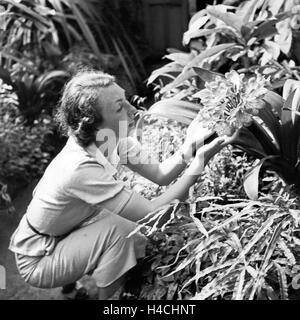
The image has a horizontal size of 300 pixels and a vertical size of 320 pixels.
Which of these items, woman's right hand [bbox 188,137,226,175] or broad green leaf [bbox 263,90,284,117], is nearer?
woman's right hand [bbox 188,137,226,175]

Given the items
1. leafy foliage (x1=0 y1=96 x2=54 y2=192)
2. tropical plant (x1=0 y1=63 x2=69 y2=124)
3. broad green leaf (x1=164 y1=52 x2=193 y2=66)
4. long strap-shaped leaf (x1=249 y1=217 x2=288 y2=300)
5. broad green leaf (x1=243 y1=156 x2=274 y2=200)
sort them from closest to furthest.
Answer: long strap-shaped leaf (x1=249 y1=217 x2=288 y2=300) < broad green leaf (x1=243 y1=156 x2=274 y2=200) < broad green leaf (x1=164 y1=52 x2=193 y2=66) < leafy foliage (x1=0 y1=96 x2=54 y2=192) < tropical plant (x1=0 y1=63 x2=69 y2=124)

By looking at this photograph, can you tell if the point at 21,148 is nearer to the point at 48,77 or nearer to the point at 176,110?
the point at 48,77

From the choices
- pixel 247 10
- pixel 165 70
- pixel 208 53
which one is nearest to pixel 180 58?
pixel 165 70

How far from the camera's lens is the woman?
2.15 meters

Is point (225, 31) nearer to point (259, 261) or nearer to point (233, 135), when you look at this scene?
point (233, 135)

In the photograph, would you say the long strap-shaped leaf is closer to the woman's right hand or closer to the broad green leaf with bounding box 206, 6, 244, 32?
the woman's right hand

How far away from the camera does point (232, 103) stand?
2113 mm

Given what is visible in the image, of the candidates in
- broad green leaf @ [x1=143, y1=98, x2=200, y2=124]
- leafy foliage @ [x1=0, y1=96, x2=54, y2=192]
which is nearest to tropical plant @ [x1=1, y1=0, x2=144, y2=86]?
leafy foliage @ [x1=0, y1=96, x2=54, y2=192]

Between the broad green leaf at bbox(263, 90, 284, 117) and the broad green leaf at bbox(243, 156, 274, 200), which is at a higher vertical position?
the broad green leaf at bbox(263, 90, 284, 117)

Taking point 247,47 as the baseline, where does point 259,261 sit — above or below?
below

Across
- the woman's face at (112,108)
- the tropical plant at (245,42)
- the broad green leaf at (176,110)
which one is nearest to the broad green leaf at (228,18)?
the tropical plant at (245,42)

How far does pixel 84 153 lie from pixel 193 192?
67 cm

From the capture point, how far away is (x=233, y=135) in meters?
2.23
